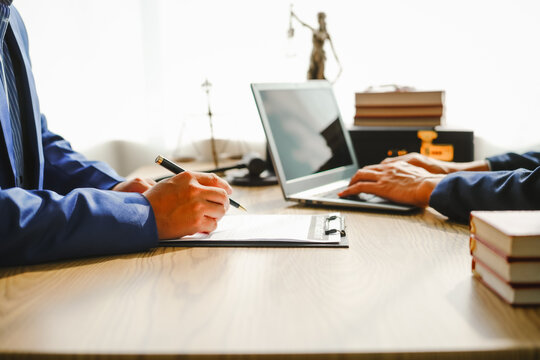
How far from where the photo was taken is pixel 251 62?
203 centimetres

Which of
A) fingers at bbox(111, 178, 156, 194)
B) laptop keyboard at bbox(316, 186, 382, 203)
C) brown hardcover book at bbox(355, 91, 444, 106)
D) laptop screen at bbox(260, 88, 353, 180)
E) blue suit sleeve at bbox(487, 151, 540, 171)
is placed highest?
brown hardcover book at bbox(355, 91, 444, 106)

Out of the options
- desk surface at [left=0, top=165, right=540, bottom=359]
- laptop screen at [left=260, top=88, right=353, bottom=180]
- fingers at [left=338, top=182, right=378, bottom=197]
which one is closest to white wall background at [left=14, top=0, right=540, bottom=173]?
laptop screen at [left=260, top=88, right=353, bottom=180]

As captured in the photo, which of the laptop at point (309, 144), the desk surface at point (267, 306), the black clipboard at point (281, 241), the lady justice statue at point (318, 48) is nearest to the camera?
the desk surface at point (267, 306)

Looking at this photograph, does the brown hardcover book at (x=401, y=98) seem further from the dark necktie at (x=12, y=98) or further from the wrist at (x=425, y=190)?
the dark necktie at (x=12, y=98)

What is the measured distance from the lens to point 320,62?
1722mm

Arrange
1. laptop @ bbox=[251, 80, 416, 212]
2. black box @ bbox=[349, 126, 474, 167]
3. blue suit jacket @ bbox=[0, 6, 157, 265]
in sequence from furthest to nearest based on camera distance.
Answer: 1. black box @ bbox=[349, 126, 474, 167]
2. laptop @ bbox=[251, 80, 416, 212]
3. blue suit jacket @ bbox=[0, 6, 157, 265]

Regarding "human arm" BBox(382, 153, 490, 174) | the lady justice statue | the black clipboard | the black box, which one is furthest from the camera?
the lady justice statue

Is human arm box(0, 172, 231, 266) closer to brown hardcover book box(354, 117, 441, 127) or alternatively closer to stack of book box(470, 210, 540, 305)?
stack of book box(470, 210, 540, 305)

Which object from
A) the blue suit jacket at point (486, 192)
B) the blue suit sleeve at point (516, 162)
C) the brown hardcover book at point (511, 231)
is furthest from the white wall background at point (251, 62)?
the brown hardcover book at point (511, 231)

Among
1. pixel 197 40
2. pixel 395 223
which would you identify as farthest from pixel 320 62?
pixel 395 223

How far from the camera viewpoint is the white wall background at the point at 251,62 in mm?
1874

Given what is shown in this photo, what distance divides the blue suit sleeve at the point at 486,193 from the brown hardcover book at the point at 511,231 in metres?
0.28

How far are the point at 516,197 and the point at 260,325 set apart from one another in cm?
61

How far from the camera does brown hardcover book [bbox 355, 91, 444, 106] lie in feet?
5.23
